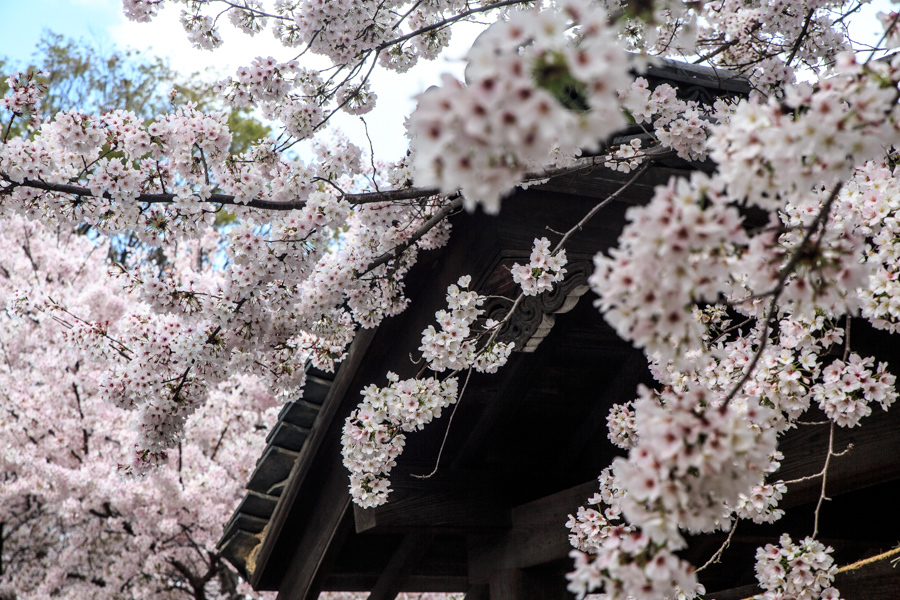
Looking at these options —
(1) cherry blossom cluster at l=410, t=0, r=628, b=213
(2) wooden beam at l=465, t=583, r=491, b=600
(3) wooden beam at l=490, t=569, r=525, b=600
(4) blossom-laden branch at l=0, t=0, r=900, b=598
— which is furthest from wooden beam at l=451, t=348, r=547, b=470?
(1) cherry blossom cluster at l=410, t=0, r=628, b=213

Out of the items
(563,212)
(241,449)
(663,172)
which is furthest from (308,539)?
(241,449)

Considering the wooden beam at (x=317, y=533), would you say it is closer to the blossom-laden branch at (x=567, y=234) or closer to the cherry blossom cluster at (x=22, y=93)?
the blossom-laden branch at (x=567, y=234)

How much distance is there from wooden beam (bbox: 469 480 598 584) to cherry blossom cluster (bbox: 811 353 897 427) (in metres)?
1.44

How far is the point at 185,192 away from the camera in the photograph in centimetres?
Answer: 294

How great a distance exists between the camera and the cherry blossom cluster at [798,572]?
226 centimetres

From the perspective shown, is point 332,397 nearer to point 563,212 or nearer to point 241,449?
point 563,212

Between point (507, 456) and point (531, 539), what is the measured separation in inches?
19.6

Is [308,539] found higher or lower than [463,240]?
lower

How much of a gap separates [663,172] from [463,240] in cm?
94

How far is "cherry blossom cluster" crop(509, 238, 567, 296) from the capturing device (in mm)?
2611

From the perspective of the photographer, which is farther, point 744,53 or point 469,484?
point 744,53

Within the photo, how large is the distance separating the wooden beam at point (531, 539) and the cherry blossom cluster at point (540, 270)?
126cm

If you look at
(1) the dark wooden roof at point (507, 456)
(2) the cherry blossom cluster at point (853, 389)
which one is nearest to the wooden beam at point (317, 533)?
(1) the dark wooden roof at point (507, 456)

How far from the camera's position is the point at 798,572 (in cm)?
226
